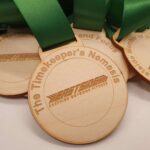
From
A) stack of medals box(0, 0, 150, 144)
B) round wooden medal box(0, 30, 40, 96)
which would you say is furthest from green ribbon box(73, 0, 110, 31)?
round wooden medal box(0, 30, 40, 96)

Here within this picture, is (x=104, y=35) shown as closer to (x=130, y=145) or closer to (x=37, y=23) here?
(x=37, y=23)

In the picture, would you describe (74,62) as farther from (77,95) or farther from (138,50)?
(138,50)

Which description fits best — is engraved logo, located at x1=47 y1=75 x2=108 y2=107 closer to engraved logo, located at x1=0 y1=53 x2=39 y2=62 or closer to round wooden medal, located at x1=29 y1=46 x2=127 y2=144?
round wooden medal, located at x1=29 y1=46 x2=127 y2=144

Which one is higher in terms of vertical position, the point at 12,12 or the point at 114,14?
the point at 12,12

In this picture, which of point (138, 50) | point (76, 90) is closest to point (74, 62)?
point (76, 90)

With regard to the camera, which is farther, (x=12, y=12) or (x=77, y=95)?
(x=12, y=12)

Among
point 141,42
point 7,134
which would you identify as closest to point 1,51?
point 7,134

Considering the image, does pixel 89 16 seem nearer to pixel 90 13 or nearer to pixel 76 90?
pixel 90 13
